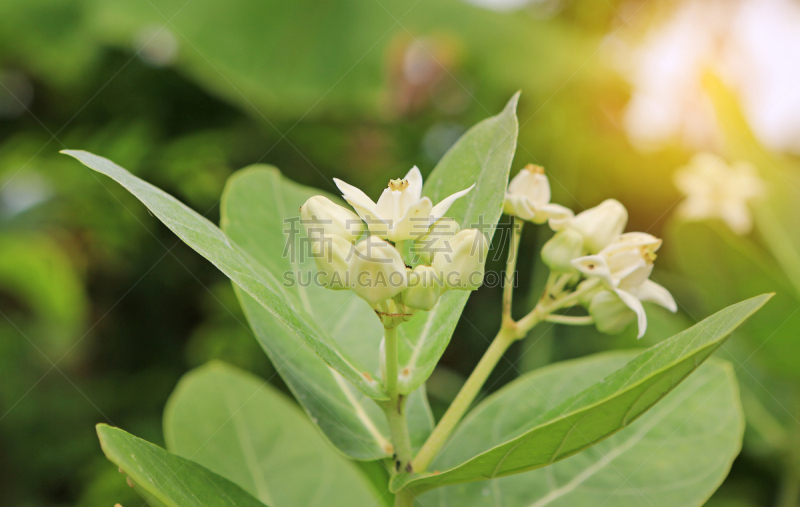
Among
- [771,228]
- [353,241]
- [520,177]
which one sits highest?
[353,241]

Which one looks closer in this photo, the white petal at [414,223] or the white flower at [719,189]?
the white petal at [414,223]

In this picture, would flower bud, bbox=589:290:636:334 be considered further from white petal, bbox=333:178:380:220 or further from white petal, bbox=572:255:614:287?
white petal, bbox=333:178:380:220

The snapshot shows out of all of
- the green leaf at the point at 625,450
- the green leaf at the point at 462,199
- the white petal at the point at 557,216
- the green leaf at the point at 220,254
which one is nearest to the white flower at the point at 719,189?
the green leaf at the point at 625,450

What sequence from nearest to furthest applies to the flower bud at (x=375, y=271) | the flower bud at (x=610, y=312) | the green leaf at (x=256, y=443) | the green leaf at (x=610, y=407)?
the green leaf at (x=610, y=407), the flower bud at (x=375, y=271), the flower bud at (x=610, y=312), the green leaf at (x=256, y=443)

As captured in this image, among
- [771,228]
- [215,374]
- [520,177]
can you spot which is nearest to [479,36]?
[771,228]

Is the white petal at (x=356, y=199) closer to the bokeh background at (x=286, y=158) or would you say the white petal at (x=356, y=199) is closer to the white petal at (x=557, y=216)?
the white petal at (x=557, y=216)

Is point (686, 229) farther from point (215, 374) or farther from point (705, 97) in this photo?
point (215, 374)

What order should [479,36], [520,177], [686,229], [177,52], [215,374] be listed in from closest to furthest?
[520,177] → [215,374] → [686,229] → [177,52] → [479,36]

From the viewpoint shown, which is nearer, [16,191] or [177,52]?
[16,191]
